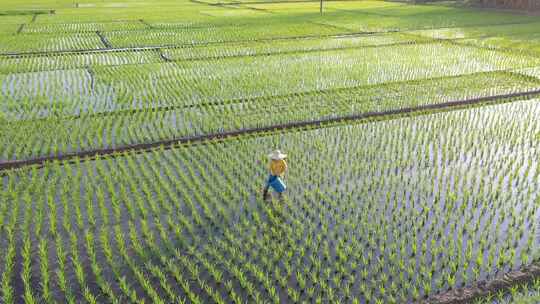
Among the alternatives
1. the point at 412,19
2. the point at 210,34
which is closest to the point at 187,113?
the point at 210,34

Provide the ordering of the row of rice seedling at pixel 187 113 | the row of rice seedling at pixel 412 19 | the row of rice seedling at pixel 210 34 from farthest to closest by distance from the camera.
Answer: the row of rice seedling at pixel 412 19, the row of rice seedling at pixel 210 34, the row of rice seedling at pixel 187 113

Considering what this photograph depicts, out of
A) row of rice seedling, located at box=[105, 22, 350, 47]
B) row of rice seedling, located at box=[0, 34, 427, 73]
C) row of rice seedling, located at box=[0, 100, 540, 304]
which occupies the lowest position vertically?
row of rice seedling, located at box=[0, 100, 540, 304]

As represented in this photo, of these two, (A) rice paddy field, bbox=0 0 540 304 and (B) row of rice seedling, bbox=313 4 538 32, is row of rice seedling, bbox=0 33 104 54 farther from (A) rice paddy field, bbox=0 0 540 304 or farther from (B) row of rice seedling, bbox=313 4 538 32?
(B) row of rice seedling, bbox=313 4 538 32

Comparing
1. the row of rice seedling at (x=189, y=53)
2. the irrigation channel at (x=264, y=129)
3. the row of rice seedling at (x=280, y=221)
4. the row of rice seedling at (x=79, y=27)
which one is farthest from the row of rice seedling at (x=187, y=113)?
the row of rice seedling at (x=79, y=27)

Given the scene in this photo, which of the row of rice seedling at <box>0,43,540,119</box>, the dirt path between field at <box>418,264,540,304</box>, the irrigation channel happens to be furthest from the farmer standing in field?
the row of rice seedling at <box>0,43,540,119</box>

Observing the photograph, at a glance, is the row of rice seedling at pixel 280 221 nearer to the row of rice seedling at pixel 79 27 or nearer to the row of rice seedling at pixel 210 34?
the row of rice seedling at pixel 210 34

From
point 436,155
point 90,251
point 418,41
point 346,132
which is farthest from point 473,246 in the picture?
point 418,41
